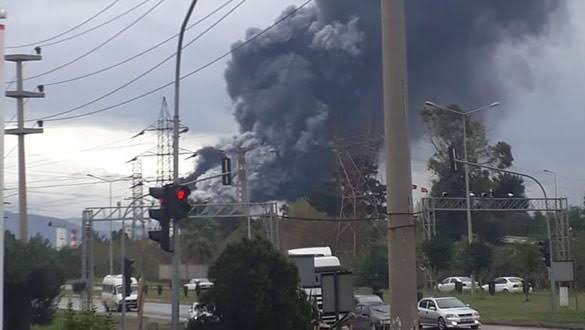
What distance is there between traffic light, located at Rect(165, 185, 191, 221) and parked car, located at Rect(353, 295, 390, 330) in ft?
67.6

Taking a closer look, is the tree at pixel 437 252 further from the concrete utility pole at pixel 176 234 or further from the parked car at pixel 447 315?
the concrete utility pole at pixel 176 234

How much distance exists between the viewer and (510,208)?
78.2 m

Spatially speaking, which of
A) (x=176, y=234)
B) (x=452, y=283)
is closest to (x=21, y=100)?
(x=176, y=234)

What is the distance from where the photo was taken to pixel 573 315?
5575cm

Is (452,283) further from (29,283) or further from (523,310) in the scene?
(29,283)

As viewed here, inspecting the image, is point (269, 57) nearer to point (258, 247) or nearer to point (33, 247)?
point (33, 247)

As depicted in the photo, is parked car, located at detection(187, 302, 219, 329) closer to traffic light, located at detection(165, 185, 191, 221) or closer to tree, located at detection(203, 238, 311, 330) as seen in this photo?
tree, located at detection(203, 238, 311, 330)

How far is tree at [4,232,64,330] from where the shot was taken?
127ft

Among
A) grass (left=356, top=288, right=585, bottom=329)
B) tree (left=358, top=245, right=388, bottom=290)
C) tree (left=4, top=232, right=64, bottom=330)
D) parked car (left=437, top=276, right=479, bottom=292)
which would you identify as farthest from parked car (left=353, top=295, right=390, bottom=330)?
parked car (left=437, top=276, right=479, bottom=292)

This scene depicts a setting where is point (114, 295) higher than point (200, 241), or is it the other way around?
point (200, 241)

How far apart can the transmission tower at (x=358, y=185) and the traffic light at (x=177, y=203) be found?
251 feet

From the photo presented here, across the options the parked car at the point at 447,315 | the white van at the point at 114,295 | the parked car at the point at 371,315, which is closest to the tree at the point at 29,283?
the parked car at the point at 371,315

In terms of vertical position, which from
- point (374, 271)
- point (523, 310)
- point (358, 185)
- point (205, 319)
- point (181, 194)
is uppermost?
point (358, 185)

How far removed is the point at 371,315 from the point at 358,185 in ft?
187
